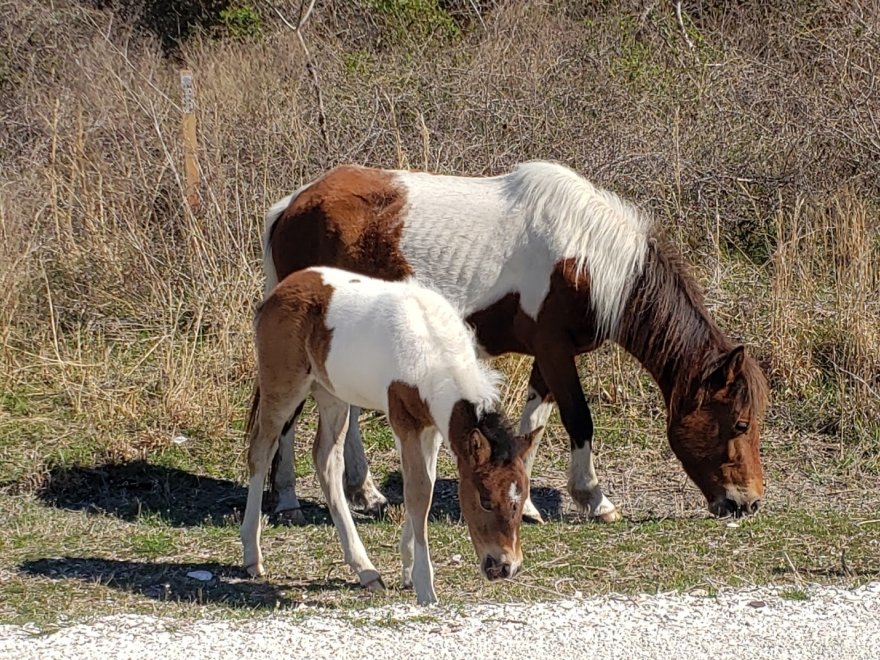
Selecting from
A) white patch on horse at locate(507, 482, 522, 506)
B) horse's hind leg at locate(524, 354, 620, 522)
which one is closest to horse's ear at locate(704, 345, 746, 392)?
horse's hind leg at locate(524, 354, 620, 522)

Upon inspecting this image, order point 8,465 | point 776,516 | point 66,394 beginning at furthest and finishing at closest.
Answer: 1. point 66,394
2. point 8,465
3. point 776,516

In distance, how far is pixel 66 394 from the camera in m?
7.78

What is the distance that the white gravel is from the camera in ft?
13.1

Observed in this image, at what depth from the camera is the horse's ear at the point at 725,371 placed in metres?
5.97

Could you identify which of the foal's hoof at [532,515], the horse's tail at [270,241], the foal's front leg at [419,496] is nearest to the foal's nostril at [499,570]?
the foal's front leg at [419,496]

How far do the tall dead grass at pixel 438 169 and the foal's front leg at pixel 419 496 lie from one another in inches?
109

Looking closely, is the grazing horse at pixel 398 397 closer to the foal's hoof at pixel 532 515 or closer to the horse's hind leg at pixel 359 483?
the horse's hind leg at pixel 359 483

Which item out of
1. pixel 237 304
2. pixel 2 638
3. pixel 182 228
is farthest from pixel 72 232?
pixel 2 638

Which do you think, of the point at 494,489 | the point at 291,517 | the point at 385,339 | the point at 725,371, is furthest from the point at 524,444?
the point at 291,517

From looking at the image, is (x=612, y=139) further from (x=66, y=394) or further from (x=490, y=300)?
(x=66, y=394)

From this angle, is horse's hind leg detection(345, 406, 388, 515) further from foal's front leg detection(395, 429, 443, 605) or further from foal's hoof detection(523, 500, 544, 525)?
foal's front leg detection(395, 429, 443, 605)

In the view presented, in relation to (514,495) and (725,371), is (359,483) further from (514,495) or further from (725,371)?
(514,495)

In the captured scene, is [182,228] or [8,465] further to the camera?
[182,228]

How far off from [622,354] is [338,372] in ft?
11.2
